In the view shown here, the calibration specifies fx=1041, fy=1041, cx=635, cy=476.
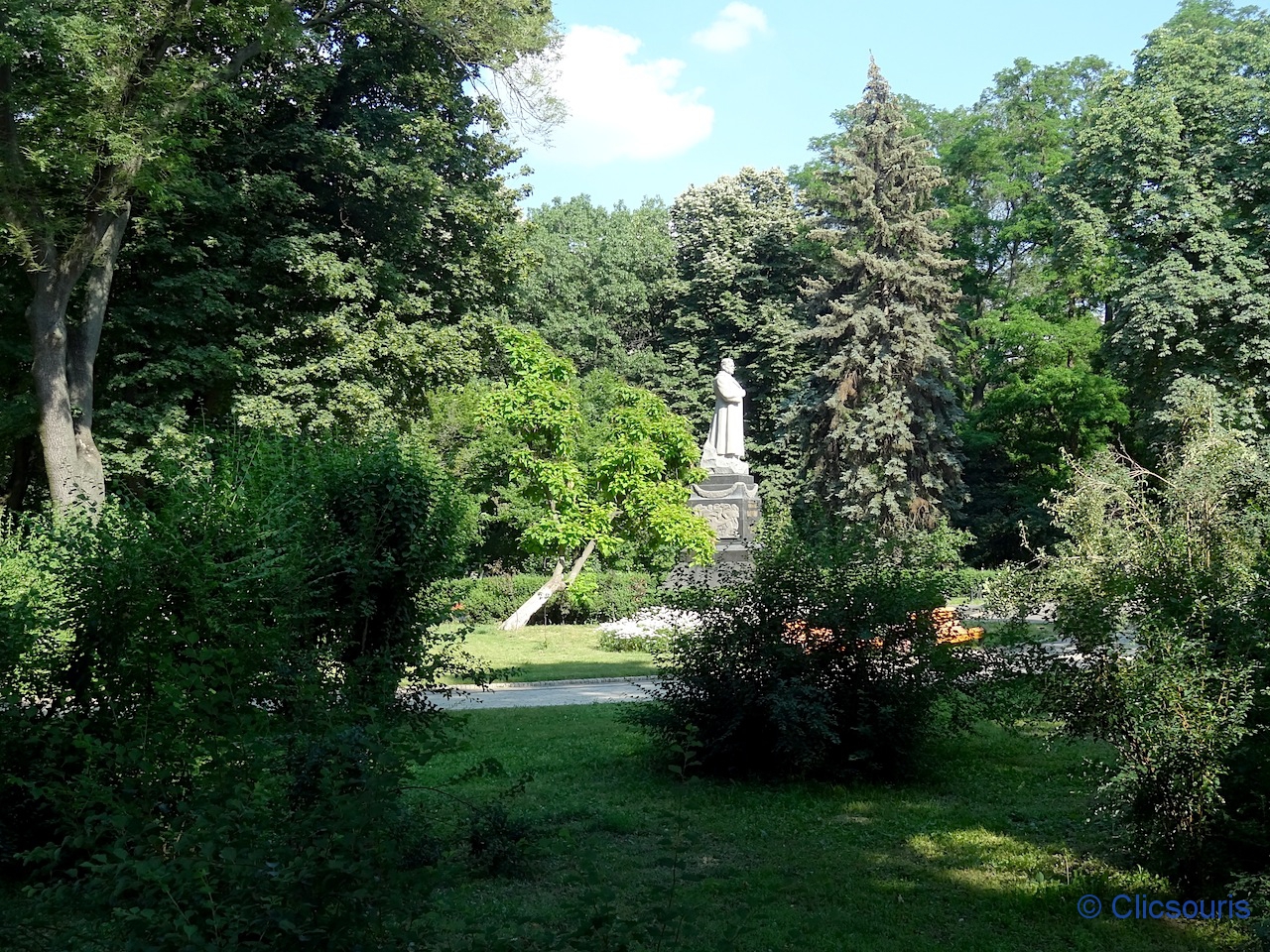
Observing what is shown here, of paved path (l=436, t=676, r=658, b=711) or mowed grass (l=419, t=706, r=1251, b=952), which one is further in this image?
paved path (l=436, t=676, r=658, b=711)

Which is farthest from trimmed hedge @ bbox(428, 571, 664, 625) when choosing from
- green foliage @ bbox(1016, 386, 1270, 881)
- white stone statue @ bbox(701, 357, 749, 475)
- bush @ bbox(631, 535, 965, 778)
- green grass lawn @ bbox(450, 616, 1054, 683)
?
green foliage @ bbox(1016, 386, 1270, 881)

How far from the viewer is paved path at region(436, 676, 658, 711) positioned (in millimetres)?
12673

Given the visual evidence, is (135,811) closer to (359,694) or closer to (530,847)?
(359,694)

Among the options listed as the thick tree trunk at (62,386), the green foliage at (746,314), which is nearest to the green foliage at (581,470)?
the thick tree trunk at (62,386)

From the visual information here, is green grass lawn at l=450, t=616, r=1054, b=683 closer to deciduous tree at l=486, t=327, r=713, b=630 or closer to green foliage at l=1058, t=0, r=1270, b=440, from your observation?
deciduous tree at l=486, t=327, r=713, b=630

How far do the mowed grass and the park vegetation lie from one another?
296 millimetres

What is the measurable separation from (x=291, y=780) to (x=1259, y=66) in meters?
29.3

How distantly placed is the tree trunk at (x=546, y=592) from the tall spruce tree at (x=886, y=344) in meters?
9.79

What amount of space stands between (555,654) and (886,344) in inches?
643

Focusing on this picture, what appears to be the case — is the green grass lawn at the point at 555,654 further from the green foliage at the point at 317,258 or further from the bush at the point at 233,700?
the bush at the point at 233,700

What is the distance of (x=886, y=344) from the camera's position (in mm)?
30094

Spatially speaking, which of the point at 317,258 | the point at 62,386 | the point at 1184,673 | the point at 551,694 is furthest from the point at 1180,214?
the point at 62,386

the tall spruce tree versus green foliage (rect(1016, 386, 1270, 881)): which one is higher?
the tall spruce tree

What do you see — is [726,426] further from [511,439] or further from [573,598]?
[573,598]
